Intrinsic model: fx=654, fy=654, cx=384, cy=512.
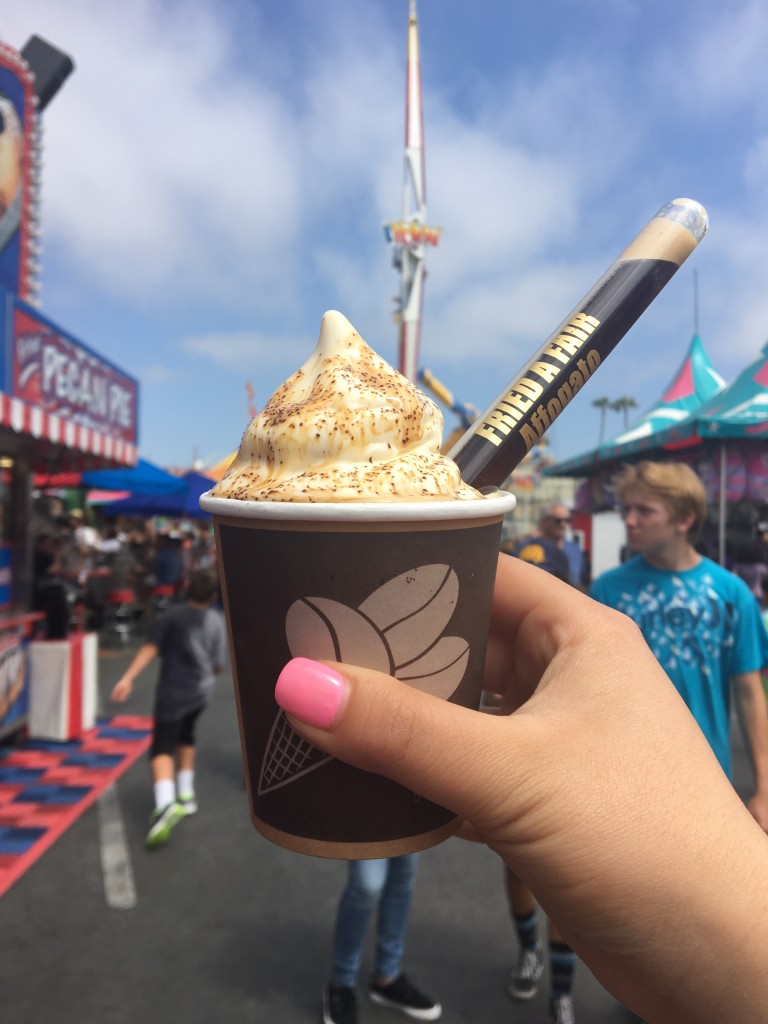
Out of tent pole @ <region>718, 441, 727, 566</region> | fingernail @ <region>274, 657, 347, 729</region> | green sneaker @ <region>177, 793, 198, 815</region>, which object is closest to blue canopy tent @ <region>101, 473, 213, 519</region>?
green sneaker @ <region>177, 793, 198, 815</region>

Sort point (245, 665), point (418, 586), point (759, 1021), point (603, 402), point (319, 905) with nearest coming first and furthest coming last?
point (759, 1021), point (418, 586), point (245, 665), point (319, 905), point (603, 402)

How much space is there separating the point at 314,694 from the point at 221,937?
2881 mm

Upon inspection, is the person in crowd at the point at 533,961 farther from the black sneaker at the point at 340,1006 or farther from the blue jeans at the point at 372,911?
the black sneaker at the point at 340,1006

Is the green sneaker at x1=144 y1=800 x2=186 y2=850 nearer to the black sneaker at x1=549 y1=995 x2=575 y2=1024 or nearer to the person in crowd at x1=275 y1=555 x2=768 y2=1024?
the black sneaker at x1=549 y1=995 x2=575 y2=1024

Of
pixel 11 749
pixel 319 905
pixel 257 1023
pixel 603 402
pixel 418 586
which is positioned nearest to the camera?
pixel 418 586

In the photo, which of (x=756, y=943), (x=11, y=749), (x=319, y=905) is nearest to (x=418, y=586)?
(x=756, y=943)

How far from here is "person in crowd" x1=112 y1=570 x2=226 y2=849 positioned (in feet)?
14.1

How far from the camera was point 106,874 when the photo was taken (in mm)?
3684

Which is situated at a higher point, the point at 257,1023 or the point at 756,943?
the point at 756,943

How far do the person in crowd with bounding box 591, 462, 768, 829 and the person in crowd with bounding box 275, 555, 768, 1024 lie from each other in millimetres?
1662

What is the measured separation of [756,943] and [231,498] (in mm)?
1026

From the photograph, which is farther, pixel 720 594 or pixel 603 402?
pixel 603 402

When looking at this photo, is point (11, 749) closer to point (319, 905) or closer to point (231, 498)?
point (319, 905)

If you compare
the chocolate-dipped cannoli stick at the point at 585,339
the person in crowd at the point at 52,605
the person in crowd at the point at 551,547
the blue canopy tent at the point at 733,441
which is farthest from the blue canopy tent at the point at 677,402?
the chocolate-dipped cannoli stick at the point at 585,339
